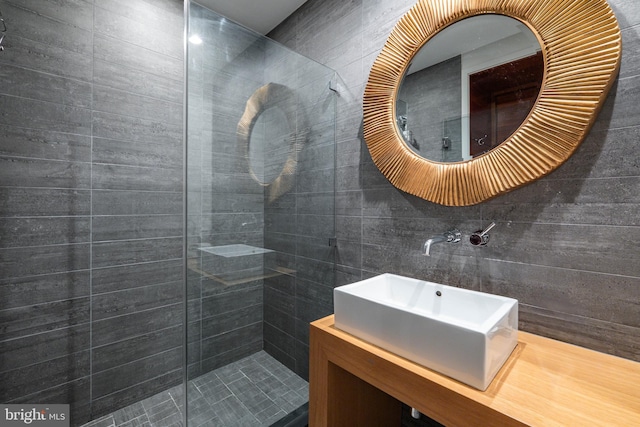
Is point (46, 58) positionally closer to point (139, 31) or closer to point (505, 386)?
point (139, 31)

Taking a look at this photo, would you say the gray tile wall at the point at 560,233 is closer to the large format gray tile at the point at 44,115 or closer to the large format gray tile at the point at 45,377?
the large format gray tile at the point at 44,115

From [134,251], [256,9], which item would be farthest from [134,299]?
[256,9]

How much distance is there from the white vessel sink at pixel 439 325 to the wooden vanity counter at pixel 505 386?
3cm

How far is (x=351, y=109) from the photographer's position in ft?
5.74

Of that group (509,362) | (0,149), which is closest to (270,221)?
(509,362)

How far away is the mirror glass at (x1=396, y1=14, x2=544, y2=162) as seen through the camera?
1137 mm

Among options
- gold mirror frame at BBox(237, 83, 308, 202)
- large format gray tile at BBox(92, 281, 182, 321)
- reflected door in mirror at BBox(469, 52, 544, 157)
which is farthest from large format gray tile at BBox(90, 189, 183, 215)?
reflected door in mirror at BBox(469, 52, 544, 157)

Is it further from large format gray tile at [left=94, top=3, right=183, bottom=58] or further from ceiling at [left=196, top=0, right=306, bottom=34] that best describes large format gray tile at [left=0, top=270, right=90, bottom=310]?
ceiling at [left=196, top=0, right=306, bottom=34]

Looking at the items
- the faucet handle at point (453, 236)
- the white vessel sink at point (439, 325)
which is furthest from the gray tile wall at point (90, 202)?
the faucet handle at point (453, 236)

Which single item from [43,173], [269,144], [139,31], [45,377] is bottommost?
[45,377]

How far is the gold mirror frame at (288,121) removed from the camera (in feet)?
4.66

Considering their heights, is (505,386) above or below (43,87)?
below

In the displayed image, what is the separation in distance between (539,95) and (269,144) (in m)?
1.18

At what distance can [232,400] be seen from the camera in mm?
1416
